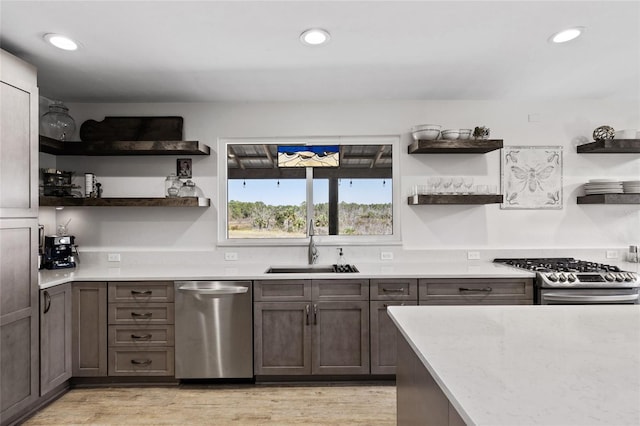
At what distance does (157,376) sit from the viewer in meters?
2.95

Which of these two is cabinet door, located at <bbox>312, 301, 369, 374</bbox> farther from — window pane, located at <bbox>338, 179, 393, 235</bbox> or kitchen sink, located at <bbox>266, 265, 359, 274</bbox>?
window pane, located at <bbox>338, 179, 393, 235</bbox>

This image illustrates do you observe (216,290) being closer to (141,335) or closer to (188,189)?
(141,335)

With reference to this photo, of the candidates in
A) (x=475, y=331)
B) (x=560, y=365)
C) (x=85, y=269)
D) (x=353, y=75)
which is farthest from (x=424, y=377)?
(x=85, y=269)

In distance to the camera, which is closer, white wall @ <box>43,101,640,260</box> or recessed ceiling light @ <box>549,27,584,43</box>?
recessed ceiling light @ <box>549,27,584,43</box>

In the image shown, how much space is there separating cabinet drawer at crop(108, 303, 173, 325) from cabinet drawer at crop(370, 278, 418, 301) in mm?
1584

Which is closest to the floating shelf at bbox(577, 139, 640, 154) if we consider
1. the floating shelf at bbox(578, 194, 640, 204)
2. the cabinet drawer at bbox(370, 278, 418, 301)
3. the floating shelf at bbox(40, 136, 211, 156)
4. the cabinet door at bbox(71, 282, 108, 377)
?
the floating shelf at bbox(578, 194, 640, 204)

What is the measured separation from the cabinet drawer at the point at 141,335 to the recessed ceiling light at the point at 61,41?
6.48 feet

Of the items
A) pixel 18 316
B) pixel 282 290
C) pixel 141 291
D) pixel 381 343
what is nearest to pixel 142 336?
pixel 141 291

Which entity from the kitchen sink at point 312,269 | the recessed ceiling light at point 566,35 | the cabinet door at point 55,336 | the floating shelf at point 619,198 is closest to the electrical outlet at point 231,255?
the kitchen sink at point 312,269

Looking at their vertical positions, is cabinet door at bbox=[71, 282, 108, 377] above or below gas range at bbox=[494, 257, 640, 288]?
below

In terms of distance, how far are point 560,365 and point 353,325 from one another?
6.67 feet

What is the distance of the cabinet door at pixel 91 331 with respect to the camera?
2.89m

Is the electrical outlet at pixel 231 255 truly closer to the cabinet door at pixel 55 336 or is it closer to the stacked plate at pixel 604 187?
the cabinet door at pixel 55 336

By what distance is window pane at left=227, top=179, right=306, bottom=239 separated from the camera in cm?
374
